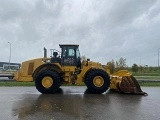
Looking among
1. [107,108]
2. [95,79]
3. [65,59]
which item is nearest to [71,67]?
[65,59]

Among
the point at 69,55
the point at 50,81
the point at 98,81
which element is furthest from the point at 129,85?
the point at 50,81

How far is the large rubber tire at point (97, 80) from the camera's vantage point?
53.0 ft

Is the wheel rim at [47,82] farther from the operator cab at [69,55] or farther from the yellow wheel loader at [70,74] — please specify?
the operator cab at [69,55]

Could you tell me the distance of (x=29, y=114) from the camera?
9188mm

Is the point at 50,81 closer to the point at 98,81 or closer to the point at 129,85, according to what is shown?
the point at 98,81

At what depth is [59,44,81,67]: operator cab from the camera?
670 inches

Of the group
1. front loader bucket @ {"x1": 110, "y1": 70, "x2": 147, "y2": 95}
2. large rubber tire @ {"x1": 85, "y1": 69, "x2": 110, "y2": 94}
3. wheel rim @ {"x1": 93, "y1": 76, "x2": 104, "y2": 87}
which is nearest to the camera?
front loader bucket @ {"x1": 110, "y1": 70, "x2": 147, "y2": 95}

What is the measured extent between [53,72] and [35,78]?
1.16 m

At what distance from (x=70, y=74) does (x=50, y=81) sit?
142 centimetres

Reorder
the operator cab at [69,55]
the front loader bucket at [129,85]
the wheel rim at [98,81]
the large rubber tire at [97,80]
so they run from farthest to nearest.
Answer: the operator cab at [69,55] < the wheel rim at [98,81] < the large rubber tire at [97,80] < the front loader bucket at [129,85]

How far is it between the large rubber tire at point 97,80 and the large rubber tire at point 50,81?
1.81 meters

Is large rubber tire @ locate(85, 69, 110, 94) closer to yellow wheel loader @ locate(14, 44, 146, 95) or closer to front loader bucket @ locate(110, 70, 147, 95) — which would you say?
yellow wheel loader @ locate(14, 44, 146, 95)

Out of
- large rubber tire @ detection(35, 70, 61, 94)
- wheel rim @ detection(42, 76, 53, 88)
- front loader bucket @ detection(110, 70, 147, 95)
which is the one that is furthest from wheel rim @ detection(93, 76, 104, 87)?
wheel rim @ detection(42, 76, 53, 88)

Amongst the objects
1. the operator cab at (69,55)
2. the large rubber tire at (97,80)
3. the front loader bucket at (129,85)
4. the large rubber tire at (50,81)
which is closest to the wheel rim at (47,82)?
the large rubber tire at (50,81)
